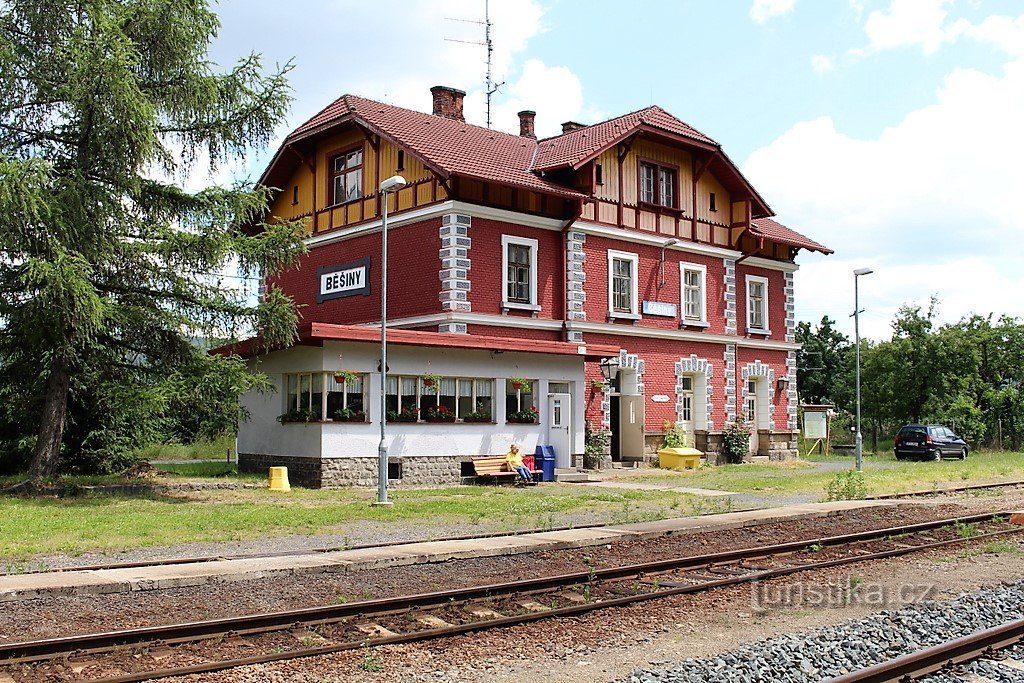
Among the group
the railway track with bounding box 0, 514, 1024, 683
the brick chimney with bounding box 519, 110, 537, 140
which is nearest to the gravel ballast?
the railway track with bounding box 0, 514, 1024, 683

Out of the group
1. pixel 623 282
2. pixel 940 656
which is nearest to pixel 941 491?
pixel 623 282

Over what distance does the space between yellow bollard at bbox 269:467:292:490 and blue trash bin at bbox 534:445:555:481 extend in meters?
6.38

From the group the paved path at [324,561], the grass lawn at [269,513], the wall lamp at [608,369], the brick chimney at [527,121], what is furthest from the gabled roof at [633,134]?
the paved path at [324,561]

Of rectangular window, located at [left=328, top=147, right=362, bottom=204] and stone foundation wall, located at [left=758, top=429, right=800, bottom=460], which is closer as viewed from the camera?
rectangular window, located at [left=328, top=147, right=362, bottom=204]

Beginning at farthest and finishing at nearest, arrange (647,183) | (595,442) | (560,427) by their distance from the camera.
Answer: (647,183)
(595,442)
(560,427)

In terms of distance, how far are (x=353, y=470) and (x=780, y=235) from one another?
19574 millimetres

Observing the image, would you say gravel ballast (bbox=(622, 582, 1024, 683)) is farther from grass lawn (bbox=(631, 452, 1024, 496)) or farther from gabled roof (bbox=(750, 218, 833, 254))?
gabled roof (bbox=(750, 218, 833, 254))

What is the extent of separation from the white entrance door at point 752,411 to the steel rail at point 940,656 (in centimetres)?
2587

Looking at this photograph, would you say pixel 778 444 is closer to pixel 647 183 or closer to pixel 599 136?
pixel 647 183

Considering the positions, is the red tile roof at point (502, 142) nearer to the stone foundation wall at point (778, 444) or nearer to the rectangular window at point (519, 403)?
the rectangular window at point (519, 403)

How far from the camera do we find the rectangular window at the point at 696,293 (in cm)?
3212

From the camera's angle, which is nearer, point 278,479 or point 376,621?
point 376,621

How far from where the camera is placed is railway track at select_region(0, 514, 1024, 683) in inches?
288

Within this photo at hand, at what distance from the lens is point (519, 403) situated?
81.6 ft
